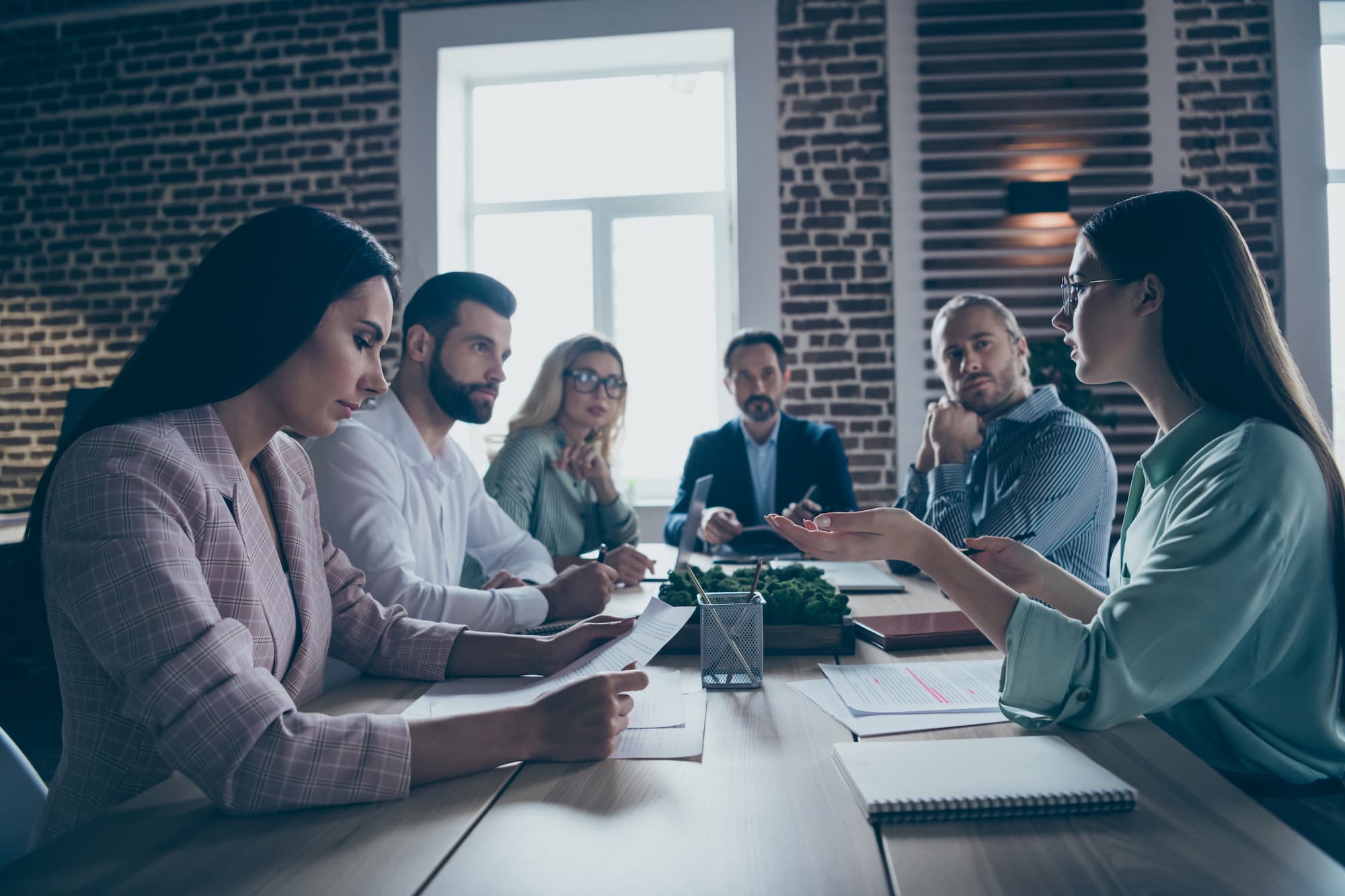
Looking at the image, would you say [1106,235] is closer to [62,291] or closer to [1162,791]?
[1162,791]

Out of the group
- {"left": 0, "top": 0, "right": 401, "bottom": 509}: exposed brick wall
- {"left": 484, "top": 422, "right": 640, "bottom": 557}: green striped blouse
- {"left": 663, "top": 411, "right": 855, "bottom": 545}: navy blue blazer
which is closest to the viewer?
{"left": 484, "top": 422, "right": 640, "bottom": 557}: green striped blouse

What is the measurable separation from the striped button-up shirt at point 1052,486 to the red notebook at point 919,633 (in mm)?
612

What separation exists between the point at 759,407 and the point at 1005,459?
4.98 feet

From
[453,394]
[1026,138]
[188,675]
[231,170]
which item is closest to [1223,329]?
[188,675]

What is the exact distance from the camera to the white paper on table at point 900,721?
1.09 metres

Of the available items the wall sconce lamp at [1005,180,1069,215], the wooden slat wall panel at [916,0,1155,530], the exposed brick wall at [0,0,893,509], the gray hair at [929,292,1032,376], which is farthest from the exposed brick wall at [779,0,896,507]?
the gray hair at [929,292,1032,376]

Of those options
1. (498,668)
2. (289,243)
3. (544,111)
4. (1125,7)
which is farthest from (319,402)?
(1125,7)

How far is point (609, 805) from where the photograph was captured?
890 mm

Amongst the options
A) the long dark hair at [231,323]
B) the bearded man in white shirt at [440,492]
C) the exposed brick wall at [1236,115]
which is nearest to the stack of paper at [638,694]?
the bearded man in white shirt at [440,492]

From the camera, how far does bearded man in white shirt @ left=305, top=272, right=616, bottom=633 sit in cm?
177

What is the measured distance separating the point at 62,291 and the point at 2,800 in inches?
194

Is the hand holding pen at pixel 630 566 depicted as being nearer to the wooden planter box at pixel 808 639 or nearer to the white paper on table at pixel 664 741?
the wooden planter box at pixel 808 639

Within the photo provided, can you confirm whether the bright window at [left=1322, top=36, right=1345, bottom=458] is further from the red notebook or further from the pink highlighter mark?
the pink highlighter mark

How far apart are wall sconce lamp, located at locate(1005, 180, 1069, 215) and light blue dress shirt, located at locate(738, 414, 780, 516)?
172 cm
